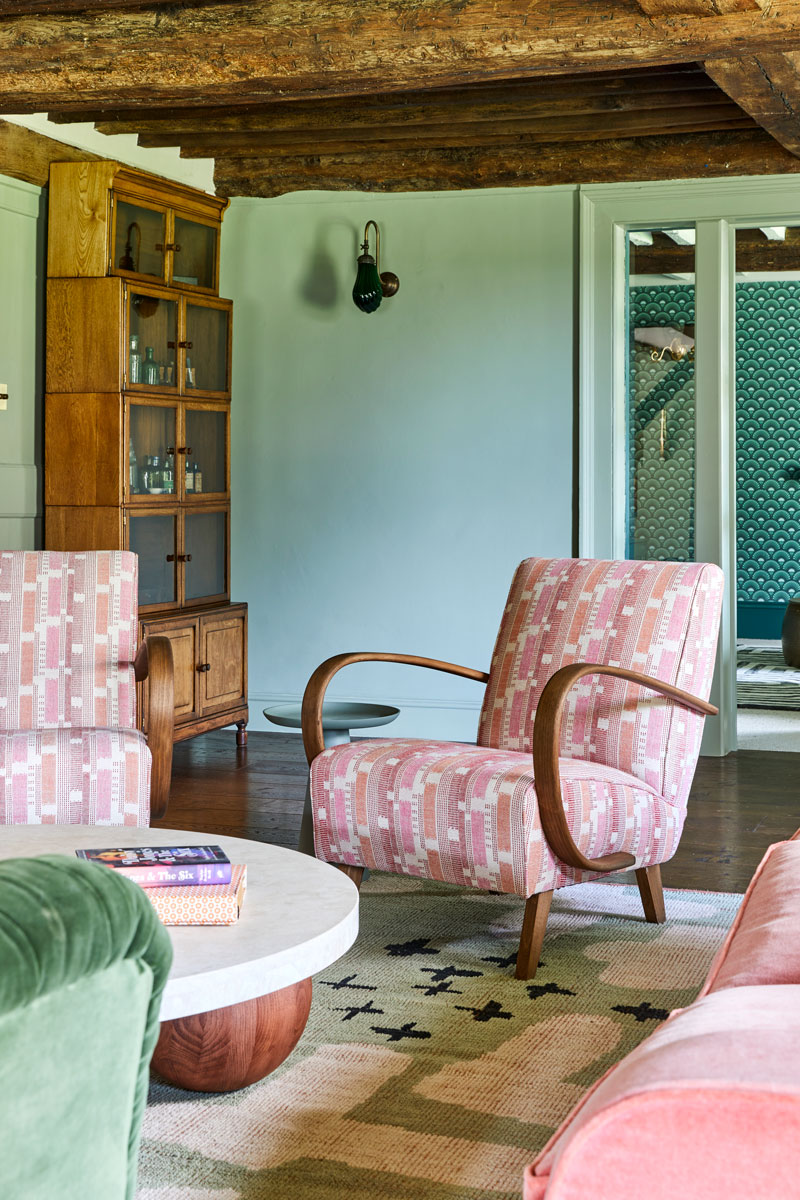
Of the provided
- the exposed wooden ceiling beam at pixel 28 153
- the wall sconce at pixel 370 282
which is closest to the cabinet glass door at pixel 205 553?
the wall sconce at pixel 370 282

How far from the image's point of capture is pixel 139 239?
5.00 m

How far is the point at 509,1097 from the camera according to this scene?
2033 mm

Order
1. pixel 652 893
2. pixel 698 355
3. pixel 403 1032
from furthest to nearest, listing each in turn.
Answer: pixel 698 355
pixel 652 893
pixel 403 1032

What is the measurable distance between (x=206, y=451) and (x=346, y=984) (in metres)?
3.34

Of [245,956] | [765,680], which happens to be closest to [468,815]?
[245,956]

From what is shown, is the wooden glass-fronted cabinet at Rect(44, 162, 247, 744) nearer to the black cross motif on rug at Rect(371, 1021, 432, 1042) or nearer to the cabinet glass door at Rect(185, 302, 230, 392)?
the cabinet glass door at Rect(185, 302, 230, 392)

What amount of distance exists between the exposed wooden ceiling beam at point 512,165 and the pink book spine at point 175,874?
4321 mm

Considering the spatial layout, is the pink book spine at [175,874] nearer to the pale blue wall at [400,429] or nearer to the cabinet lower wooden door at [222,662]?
the cabinet lower wooden door at [222,662]

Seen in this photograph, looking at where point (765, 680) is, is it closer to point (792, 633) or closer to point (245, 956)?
point (792, 633)

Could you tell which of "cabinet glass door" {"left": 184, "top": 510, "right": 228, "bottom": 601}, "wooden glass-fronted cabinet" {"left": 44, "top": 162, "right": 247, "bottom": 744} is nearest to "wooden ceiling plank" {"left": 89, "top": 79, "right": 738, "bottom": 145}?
"wooden glass-fronted cabinet" {"left": 44, "top": 162, "right": 247, "bottom": 744}

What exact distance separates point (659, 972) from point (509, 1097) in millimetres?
696

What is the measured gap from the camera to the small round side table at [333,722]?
131 inches

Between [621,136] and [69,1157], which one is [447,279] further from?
[69,1157]

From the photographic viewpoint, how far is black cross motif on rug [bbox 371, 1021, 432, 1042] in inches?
90.0
